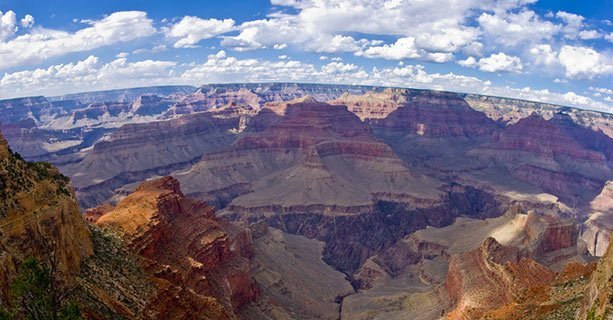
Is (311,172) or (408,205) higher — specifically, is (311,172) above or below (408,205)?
above

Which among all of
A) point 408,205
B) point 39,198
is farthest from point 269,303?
point 408,205

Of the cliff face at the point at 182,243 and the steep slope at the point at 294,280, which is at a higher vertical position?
the cliff face at the point at 182,243

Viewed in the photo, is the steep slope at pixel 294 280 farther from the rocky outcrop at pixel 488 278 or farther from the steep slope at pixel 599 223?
the steep slope at pixel 599 223

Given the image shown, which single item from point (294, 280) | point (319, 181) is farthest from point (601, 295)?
point (319, 181)

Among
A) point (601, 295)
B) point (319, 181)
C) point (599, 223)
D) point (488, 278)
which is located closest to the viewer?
point (601, 295)

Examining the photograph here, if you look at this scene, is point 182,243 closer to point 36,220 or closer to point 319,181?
point 36,220

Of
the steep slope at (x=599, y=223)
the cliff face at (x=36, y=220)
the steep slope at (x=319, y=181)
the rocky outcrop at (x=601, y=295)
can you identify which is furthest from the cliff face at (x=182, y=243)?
the steep slope at (x=599, y=223)

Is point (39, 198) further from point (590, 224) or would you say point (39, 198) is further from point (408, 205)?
point (590, 224)
